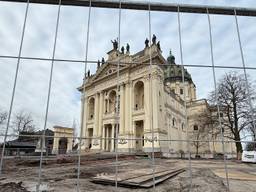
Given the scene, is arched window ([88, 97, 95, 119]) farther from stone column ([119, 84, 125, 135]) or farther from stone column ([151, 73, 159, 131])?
stone column ([151, 73, 159, 131])

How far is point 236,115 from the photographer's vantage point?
20.1m

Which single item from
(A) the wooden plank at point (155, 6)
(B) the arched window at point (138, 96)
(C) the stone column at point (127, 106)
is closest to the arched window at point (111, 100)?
(C) the stone column at point (127, 106)

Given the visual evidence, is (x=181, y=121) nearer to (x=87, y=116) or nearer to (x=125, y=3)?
(x=87, y=116)

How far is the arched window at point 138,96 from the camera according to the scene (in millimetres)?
32469

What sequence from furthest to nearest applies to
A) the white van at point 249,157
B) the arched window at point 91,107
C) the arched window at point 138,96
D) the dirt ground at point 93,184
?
the arched window at point 91,107, the arched window at point 138,96, the white van at point 249,157, the dirt ground at point 93,184

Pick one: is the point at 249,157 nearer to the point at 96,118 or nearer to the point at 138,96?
the point at 138,96

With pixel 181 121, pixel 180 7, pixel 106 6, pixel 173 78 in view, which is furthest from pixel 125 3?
pixel 173 78

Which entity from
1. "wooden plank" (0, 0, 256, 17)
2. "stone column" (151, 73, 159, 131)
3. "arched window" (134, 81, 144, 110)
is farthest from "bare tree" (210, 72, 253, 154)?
"wooden plank" (0, 0, 256, 17)

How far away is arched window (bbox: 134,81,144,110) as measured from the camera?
3247cm

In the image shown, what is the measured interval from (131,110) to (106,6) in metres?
28.0

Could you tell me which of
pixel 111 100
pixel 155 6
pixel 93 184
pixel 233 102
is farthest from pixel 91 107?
pixel 155 6

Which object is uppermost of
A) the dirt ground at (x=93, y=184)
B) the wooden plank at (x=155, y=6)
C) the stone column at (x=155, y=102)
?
the stone column at (x=155, y=102)

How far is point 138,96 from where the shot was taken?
3388cm

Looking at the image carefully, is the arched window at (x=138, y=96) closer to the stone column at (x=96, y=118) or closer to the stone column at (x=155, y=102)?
the stone column at (x=155, y=102)
